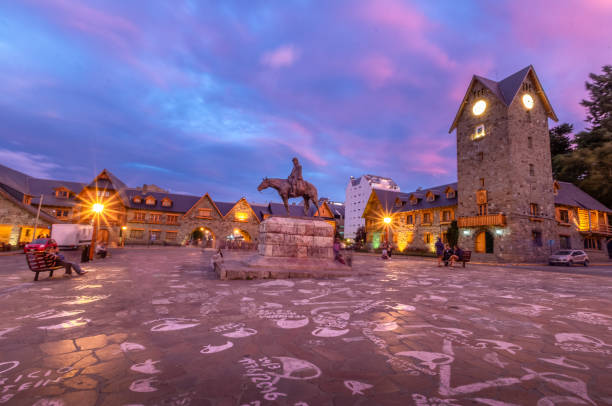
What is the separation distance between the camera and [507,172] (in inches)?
951

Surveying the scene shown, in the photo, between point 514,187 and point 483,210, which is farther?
point 483,210

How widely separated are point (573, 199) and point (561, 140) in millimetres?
16257

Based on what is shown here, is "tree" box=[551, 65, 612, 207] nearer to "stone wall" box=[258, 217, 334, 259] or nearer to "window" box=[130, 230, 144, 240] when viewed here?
"stone wall" box=[258, 217, 334, 259]

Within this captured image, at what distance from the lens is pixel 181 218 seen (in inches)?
1597

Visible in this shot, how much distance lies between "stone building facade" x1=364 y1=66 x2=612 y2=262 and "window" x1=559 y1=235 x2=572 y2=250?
0.33 ft

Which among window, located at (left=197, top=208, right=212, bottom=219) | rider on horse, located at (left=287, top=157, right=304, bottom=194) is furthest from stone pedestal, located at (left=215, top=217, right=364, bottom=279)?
window, located at (left=197, top=208, right=212, bottom=219)

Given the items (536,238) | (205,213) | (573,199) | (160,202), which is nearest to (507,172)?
(536,238)

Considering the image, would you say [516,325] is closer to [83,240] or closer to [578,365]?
[578,365]

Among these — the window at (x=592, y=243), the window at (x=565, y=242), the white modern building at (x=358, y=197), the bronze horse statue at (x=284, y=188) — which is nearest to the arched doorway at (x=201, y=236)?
the white modern building at (x=358, y=197)

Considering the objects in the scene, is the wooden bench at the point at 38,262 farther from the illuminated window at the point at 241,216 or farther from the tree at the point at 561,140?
the tree at the point at 561,140

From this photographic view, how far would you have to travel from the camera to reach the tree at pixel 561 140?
3922cm

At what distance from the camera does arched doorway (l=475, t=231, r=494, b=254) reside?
82.6 feet

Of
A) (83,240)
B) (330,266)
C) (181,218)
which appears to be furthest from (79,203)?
(330,266)

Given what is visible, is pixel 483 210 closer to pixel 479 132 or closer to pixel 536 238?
pixel 536 238
